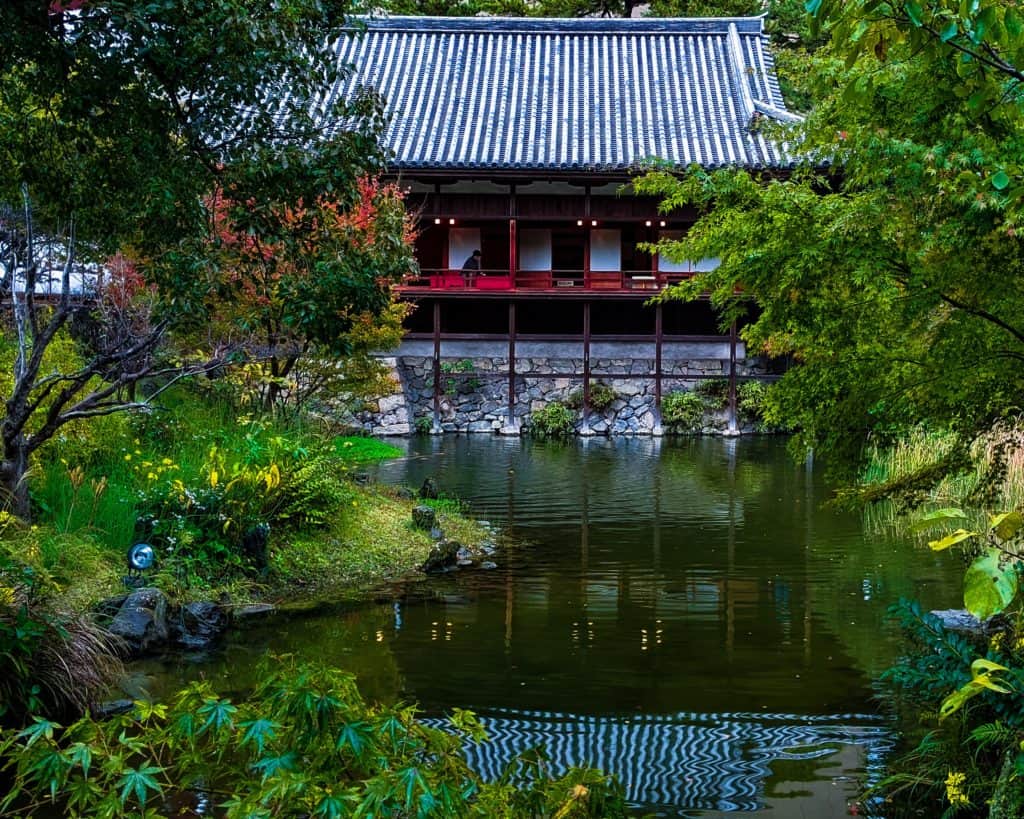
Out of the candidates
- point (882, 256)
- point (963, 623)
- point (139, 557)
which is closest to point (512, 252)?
point (139, 557)

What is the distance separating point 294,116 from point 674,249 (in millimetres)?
2740

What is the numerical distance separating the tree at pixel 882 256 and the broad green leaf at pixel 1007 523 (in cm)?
254

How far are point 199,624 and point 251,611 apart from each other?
2.00ft

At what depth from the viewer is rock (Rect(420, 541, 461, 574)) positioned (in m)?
11.5

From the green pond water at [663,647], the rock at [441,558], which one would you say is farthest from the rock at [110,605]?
the rock at [441,558]

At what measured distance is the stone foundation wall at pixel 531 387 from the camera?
27.3 metres

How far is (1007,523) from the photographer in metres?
3.31

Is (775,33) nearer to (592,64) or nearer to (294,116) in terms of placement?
(592,64)

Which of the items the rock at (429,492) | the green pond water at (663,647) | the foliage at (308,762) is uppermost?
the foliage at (308,762)

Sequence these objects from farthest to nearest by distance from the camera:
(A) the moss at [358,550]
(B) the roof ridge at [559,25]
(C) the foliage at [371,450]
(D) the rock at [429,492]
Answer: (B) the roof ridge at [559,25] < (C) the foliage at [371,450] < (D) the rock at [429,492] < (A) the moss at [358,550]

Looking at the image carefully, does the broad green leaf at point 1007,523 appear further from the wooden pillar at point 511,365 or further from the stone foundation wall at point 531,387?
the wooden pillar at point 511,365

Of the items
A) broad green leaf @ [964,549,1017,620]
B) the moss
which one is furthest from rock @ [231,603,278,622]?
broad green leaf @ [964,549,1017,620]

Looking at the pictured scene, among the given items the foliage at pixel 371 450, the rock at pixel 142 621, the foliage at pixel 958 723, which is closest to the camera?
the foliage at pixel 958 723

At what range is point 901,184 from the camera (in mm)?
6297
